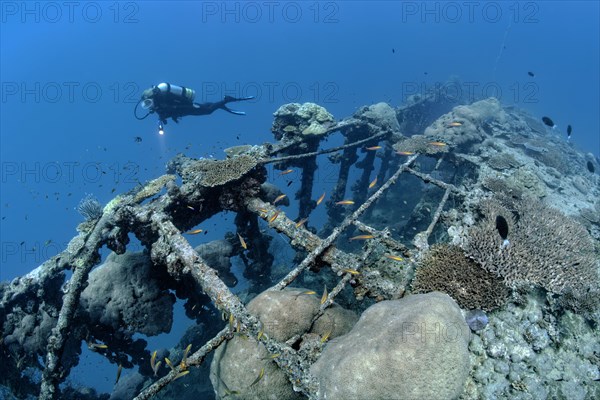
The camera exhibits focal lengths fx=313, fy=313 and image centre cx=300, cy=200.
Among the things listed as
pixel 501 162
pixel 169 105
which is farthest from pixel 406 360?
pixel 169 105

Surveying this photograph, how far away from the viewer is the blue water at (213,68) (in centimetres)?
9338

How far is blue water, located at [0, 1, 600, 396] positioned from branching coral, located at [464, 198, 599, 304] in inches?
3092

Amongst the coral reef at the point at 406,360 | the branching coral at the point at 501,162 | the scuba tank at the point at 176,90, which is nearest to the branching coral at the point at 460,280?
the coral reef at the point at 406,360

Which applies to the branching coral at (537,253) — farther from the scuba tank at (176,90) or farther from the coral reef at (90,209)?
the scuba tank at (176,90)

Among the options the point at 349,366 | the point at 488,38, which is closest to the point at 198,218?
the point at 349,366

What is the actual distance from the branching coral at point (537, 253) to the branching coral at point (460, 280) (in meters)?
0.23

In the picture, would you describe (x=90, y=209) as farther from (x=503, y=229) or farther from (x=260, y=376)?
(x=503, y=229)

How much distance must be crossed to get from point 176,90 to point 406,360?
509 inches

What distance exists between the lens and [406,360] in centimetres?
307

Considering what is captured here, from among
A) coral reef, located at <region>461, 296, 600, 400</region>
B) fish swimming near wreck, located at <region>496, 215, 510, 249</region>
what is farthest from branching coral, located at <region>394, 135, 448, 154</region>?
coral reef, located at <region>461, 296, 600, 400</region>

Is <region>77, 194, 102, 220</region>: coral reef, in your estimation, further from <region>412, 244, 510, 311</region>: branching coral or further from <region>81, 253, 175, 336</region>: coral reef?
<region>412, 244, 510, 311</region>: branching coral

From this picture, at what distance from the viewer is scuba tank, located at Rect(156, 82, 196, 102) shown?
12.4 m

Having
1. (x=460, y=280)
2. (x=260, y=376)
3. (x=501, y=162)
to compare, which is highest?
(x=460, y=280)

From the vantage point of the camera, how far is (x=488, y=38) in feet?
475
